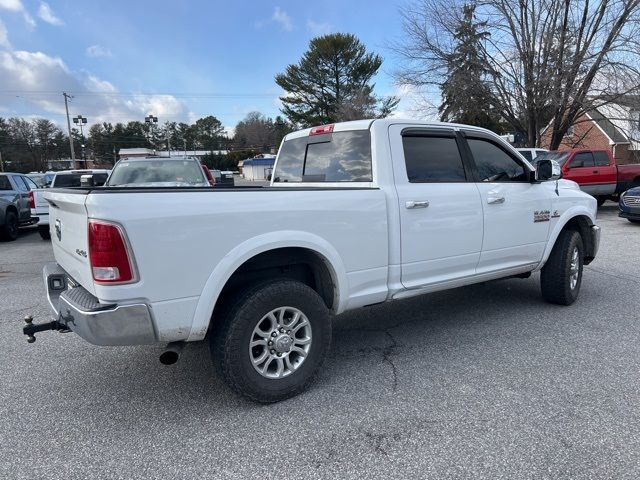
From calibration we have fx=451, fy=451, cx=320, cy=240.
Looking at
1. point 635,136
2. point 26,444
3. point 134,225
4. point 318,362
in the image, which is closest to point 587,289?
point 318,362

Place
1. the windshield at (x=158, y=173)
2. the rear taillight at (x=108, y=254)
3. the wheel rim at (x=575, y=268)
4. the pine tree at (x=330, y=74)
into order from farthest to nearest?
1. the pine tree at (x=330, y=74)
2. the windshield at (x=158, y=173)
3. the wheel rim at (x=575, y=268)
4. the rear taillight at (x=108, y=254)

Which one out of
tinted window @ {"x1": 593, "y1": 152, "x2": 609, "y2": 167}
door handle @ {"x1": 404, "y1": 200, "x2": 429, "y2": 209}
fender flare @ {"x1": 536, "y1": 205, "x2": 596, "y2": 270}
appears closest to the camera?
door handle @ {"x1": 404, "y1": 200, "x2": 429, "y2": 209}

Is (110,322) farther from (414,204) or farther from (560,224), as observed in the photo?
(560,224)

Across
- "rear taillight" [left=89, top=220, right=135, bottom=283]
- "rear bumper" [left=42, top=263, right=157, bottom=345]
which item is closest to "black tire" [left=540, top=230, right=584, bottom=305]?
"rear bumper" [left=42, top=263, right=157, bottom=345]

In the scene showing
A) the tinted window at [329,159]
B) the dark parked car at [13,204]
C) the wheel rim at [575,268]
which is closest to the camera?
the tinted window at [329,159]

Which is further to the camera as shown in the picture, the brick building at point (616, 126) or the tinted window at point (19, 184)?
the brick building at point (616, 126)

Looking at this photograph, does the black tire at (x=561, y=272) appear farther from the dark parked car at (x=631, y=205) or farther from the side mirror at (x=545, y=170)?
the dark parked car at (x=631, y=205)

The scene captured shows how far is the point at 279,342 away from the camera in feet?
10.1

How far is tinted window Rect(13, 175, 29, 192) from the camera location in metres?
13.0

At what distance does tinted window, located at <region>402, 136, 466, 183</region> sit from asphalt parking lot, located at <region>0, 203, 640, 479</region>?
1.51 meters

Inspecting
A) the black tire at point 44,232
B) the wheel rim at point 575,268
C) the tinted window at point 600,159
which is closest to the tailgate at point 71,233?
the wheel rim at point 575,268

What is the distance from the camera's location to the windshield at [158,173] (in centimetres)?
888

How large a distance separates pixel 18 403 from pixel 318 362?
213 cm

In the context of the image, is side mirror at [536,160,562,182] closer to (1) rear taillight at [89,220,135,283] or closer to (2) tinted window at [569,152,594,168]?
(1) rear taillight at [89,220,135,283]
